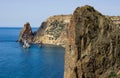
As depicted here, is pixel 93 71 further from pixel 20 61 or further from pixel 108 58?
pixel 20 61

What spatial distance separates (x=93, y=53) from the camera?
50531 mm

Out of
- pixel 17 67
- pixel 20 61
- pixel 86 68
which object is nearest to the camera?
pixel 86 68

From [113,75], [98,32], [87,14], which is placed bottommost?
[113,75]

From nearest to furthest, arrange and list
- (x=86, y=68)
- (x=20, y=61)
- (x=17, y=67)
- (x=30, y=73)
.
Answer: (x=86, y=68)
(x=30, y=73)
(x=17, y=67)
(x=20, y=61)

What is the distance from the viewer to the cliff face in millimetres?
50531

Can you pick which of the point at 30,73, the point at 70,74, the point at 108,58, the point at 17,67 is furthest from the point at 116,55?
the point at 17,67

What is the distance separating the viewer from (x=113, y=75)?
165 feet

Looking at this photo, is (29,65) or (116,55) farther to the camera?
(29,65)

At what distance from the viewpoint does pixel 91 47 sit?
1993 inches

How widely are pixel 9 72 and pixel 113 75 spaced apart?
63643mm

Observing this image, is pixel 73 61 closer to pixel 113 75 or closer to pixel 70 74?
pixel 70 74

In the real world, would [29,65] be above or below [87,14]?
below

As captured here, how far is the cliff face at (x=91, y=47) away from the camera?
50.5 metres

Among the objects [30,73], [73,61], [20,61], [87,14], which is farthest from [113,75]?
[20,61]
